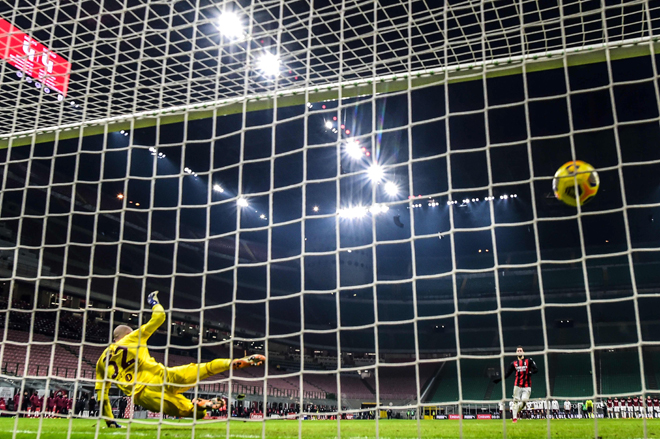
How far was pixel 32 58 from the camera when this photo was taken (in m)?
5.02

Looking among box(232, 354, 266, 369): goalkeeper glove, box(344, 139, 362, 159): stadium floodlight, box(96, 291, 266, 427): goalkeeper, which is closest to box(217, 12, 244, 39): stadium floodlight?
box(344, 139, 362, 159): stadium floodlight

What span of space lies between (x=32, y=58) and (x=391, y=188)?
19.0 metres

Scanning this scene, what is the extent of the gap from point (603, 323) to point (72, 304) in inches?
919

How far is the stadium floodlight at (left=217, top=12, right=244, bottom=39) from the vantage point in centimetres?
451

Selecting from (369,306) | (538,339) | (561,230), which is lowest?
(538,339)

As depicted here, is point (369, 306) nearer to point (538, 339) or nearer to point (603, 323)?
point (538, 339)

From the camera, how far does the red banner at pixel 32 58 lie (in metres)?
4.95

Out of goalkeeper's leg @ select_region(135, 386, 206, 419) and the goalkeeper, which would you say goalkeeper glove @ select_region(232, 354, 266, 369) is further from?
goalkeeper's leg @ select_region(135, 386, 206, 419)

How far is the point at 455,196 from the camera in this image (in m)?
23.8

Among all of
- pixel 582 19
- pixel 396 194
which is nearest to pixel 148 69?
pixel 582 19

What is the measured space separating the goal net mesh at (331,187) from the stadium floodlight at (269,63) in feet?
0.18

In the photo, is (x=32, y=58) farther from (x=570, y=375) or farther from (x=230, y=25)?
(x=570, y=375)

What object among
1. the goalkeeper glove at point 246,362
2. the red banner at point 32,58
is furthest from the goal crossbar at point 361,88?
the goalkeeper glove at point 246,362

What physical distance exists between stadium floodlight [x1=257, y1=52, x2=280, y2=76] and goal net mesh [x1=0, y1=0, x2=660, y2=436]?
6 cm
